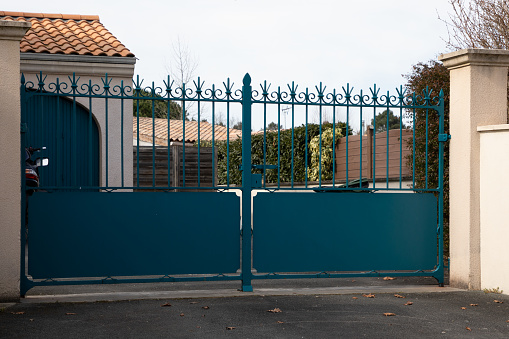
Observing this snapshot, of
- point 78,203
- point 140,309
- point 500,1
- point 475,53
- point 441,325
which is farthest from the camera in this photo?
point 500,1

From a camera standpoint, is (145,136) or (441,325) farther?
(145,136)

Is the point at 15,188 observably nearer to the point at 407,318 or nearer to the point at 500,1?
the point at 407,318

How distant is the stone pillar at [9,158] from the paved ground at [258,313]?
1.62ft

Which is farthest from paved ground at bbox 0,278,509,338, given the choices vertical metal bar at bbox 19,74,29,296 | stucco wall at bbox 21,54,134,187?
stucco wall at bbox 21,54,134,187

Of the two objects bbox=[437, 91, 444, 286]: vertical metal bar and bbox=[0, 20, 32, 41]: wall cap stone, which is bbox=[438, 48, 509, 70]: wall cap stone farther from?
bbox=[0, 20, 32, 41]: wall cap stone

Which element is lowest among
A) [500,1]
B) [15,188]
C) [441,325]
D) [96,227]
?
[441,325]

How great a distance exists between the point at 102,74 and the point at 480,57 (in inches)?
285

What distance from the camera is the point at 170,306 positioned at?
676 cm

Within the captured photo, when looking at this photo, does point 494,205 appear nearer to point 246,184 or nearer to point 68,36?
point 246,184

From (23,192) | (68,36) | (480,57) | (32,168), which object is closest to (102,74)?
(68,36)

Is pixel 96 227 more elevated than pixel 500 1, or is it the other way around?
pixel 500 1

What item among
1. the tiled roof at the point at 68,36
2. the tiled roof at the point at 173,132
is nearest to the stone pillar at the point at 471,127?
the tiled roof at the point at 68,36

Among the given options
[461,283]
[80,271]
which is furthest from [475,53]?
[80,271]

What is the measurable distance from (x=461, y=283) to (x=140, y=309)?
4.06m
